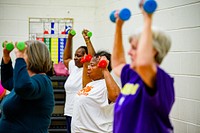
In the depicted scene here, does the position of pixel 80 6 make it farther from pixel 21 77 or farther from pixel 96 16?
pixel 21 77

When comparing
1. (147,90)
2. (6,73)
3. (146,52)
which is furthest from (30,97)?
(146,52)

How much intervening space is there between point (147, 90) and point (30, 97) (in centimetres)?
89

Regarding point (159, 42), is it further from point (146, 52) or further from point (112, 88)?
point (112, 88)

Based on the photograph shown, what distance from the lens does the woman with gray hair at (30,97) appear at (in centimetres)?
207

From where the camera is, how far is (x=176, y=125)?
9.52ft

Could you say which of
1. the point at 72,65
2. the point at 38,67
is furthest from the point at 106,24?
the point at 38,67

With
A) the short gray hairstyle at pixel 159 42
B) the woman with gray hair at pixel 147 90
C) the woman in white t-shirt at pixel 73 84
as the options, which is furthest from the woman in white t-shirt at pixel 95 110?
the short gray hairstyle at pixel 159 42

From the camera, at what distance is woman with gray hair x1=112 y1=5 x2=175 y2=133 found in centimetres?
130

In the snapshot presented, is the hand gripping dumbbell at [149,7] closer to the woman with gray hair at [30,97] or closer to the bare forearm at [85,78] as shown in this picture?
the woman with gray hair at [30,97]

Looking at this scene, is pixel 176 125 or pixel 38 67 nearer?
pixel 38 67

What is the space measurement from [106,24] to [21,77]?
8.78 ft

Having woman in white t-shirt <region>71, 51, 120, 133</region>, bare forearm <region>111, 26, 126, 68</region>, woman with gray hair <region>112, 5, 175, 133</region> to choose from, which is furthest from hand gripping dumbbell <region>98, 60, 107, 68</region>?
woman with gray hair <region>112, 5, 175, 133</region>

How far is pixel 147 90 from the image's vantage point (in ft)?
4.67

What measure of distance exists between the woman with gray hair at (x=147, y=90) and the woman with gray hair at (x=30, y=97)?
2.15 feet
